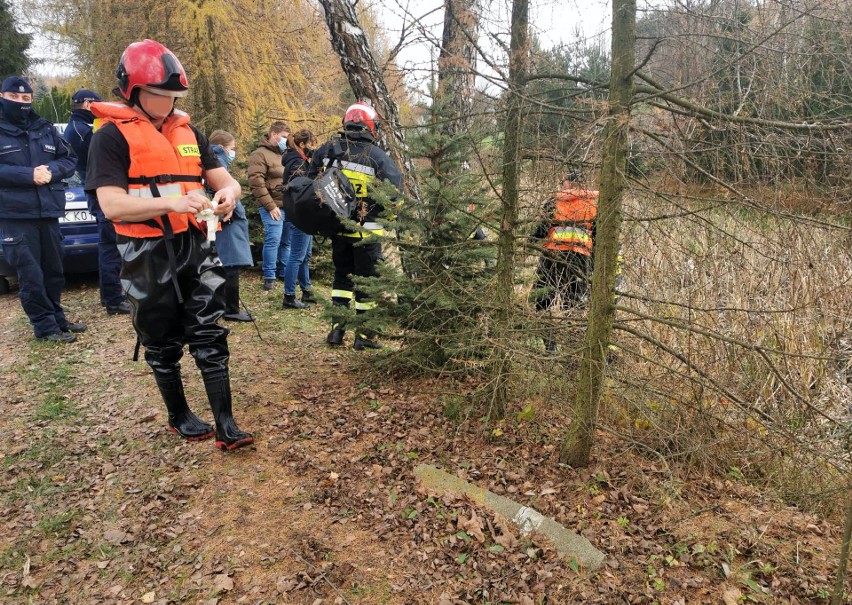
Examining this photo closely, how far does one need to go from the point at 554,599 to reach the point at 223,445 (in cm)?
235

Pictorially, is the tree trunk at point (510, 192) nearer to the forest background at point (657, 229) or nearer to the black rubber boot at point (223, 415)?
the forest background at point (657, 229)

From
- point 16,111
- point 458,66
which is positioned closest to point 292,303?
point 16,111

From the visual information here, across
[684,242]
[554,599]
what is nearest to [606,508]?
[554,599]

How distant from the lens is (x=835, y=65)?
2.54 metres


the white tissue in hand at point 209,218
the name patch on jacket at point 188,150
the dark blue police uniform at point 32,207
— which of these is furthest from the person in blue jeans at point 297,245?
A: the dark blue police uniform at point 32,207

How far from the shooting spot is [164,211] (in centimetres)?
329

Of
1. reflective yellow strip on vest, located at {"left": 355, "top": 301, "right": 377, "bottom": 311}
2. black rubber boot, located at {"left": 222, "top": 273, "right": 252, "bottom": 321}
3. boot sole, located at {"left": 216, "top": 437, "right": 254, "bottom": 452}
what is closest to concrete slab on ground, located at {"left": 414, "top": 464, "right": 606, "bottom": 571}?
boot sole, located at {"left": 216, "top": 437, "right": 254, "bottom": 452}

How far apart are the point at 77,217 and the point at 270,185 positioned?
9.24 feet

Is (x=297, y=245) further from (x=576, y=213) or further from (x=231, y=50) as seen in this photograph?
(x=231, y=50)

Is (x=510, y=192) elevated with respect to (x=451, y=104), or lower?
lower

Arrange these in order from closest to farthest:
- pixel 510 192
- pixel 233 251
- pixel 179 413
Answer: pixel 510 192 → pixel 179 413 → pixel 233 251

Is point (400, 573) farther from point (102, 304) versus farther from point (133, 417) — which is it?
point (102, 304)

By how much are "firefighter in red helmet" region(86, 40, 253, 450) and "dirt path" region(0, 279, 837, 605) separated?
54 centimetres

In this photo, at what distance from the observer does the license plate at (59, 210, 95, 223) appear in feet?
26.1
